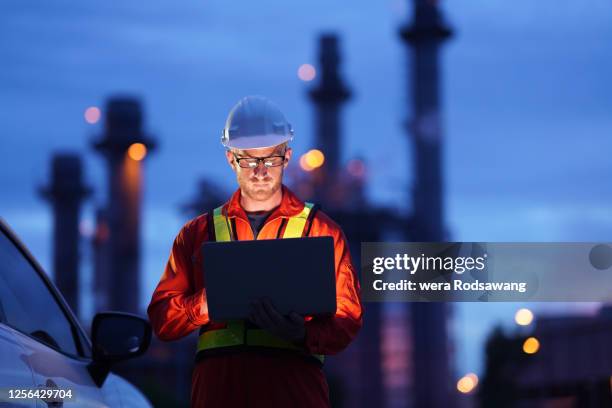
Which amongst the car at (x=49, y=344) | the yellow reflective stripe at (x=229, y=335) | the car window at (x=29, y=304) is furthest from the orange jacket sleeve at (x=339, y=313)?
the car window at (x=29, y=304)

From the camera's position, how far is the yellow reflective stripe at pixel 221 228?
4188 millimetres

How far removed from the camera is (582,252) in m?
6.38

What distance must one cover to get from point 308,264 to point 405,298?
2.32m

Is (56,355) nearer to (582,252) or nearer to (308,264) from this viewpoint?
(308,264)

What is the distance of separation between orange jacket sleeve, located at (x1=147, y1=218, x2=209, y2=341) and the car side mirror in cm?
31

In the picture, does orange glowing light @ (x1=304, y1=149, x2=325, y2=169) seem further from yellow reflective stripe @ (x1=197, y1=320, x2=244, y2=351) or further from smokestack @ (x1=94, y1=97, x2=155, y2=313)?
yellow reflective stripe @ (x1=197, y1=320, x2=244, y2=351)

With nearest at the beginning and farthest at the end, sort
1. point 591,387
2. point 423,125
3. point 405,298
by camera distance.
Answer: point 405,298, point 591,387, point 423,125

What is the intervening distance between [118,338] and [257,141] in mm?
973

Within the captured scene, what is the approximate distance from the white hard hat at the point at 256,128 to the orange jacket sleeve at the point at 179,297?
33cm

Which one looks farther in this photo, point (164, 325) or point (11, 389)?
point (164, 325)

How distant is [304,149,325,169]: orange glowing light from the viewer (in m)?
61.4

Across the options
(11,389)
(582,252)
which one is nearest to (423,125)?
(582,252)

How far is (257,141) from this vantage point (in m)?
4.14

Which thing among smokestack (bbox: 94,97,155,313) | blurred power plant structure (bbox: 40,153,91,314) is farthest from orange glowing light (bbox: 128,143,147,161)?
blurred power plant structure (bbox: 40,153,91,314)
